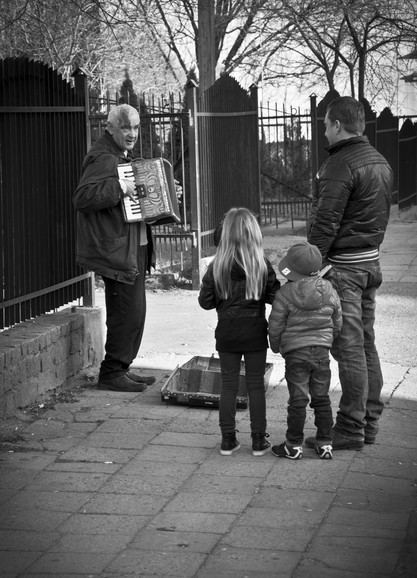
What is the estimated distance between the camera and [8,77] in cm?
682

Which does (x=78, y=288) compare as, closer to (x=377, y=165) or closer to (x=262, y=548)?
(x=377, y=165)

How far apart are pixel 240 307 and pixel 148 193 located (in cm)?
173

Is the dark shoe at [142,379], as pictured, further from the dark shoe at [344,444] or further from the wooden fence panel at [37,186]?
the dark shoe at [344,444]

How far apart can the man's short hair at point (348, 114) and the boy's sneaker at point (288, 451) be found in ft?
5.77

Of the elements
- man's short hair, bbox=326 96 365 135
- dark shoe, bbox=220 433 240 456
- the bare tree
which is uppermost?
the bare tree

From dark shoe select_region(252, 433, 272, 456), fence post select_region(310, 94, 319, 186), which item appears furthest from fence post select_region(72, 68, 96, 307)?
fence post select_region(310, 94, 319, 186)

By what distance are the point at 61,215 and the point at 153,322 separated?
2.65m

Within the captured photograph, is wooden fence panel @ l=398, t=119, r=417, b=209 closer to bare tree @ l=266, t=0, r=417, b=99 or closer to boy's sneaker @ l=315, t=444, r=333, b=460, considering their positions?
bare tree @ l=266, t=0, r=417, b=99

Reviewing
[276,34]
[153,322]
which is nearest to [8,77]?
[153,322]

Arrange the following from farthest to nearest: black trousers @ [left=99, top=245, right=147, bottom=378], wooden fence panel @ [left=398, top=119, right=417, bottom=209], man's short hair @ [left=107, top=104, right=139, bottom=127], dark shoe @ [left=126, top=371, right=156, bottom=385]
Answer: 1. wooden fence panel @ [left=398, top=119, right=417, bottom=209]
2. dark shoe @ [left=126, top=371, right=156, bottom=385]
3. black trousers @ [left=99, top=245, right=147, bottom=378]
4. man's short hair @ [left=107, top=104, right=139, bottom=127]

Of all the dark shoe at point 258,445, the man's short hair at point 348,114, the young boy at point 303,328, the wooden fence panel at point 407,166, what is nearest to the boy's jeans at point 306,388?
the young boy at point 303,328

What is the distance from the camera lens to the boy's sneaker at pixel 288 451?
5656 millimetres

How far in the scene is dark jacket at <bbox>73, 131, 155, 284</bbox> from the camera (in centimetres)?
699

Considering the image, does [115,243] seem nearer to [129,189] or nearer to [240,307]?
[129,189]
